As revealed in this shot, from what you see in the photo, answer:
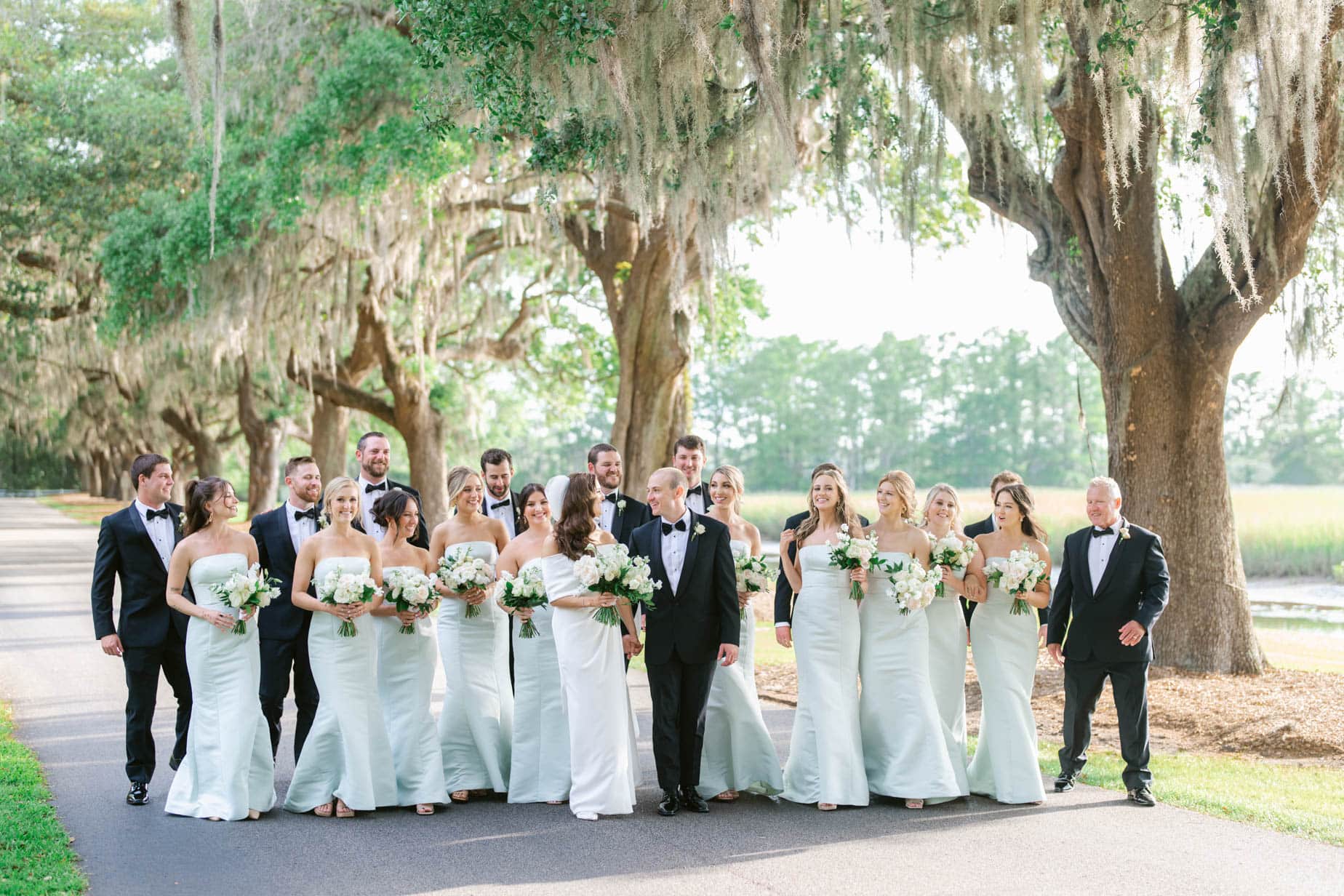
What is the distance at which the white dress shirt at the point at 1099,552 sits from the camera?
7.12 meters

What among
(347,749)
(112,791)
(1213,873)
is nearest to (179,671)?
(112,791)

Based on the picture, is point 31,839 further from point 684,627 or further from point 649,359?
point 649,359

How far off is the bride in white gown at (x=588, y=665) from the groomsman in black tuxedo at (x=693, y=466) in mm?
1602

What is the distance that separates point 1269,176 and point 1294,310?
2.02 m

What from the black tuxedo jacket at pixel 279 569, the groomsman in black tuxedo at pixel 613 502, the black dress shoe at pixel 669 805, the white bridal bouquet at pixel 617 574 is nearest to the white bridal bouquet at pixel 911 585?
the white bridal bouquet at pixel 617 574

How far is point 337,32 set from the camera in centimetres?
1628

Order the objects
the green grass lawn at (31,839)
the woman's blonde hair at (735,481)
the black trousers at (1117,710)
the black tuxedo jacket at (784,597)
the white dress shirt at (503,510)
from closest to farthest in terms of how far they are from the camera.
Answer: the green grass lawn at (31,839) → the black trousers at (1117,710) → the black tuxedo jacket at (784,597) → the woman's blonde hair at (735,481) → the white dress shirt at (503,510)

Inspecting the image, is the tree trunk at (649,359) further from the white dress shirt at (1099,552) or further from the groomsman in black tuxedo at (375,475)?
the white dress shirt at (1099,552)

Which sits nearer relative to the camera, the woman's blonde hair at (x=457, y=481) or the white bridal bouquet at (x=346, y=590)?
the white bridal bouquet at (x=346, y=590)

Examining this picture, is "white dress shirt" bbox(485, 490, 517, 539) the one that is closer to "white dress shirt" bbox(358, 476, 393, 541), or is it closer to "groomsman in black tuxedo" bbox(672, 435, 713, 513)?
"white dress shirt" bbox(358, 476, 393, 541)

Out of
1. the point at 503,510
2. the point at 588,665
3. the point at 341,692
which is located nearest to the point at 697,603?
the point at 588,665

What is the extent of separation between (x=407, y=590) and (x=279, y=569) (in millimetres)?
1149

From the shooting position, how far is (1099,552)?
23.5 feet

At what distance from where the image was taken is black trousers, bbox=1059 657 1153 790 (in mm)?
6641
